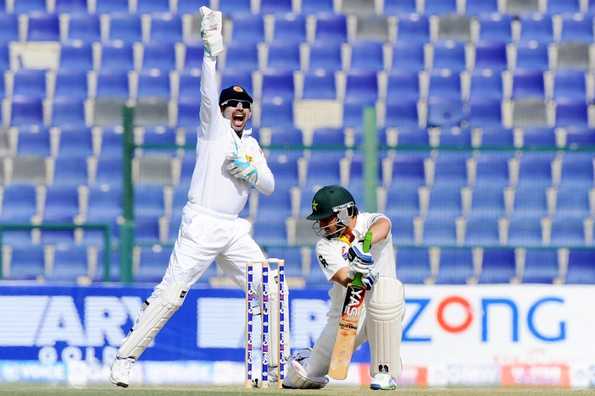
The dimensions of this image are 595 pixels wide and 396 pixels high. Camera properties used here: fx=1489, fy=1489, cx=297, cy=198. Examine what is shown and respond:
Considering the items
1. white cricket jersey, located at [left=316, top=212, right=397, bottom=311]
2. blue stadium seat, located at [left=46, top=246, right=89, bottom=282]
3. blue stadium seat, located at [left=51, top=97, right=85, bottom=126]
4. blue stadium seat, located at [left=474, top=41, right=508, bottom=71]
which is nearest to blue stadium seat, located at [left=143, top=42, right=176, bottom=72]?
blue stadium seat, located at [left=51, top=97, right=85, bottom=126]

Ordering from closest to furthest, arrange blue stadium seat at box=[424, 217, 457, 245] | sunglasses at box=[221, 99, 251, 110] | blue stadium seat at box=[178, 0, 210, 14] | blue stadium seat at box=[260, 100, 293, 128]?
sunglasses at box=[221, 99, 251, 110] < blue stadium seat at box=[424, 217, 457, 245] < blue stadium seat at box=[260, 100, 293, 128] < blue stadium seat at box=[178, 0, 210, 14]

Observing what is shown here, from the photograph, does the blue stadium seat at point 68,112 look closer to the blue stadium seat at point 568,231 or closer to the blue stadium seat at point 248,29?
the blue stadium seat at point 248,29

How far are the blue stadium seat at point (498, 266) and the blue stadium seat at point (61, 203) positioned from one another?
380cm

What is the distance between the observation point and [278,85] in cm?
1452

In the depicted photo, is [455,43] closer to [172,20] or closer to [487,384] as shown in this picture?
[172,20]

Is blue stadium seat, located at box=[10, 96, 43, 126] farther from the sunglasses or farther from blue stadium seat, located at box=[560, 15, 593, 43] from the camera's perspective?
the sunglasses

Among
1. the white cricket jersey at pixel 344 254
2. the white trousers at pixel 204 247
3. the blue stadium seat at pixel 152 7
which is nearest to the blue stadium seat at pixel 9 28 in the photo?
the blue stadium seat at pixel 152 7

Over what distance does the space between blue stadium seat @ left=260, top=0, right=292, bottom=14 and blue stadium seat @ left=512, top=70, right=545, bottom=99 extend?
101 inches

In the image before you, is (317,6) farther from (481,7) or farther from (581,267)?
(581,267)

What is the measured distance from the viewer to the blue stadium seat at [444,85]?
1438 cm

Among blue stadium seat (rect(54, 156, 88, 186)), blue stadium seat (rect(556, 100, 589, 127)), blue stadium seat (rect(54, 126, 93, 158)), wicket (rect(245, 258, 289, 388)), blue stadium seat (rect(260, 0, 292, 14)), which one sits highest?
blue stadium seat (rect(260, 0, 292, 14))

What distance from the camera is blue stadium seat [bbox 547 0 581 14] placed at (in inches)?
615

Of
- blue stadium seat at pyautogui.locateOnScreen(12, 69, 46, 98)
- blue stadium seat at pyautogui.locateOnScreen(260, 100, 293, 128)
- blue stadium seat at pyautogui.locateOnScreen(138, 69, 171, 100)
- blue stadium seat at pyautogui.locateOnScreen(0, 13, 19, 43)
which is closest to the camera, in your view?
blue stadium seat at pyautogui.locateOnScreen(260, 100, 293, 128)

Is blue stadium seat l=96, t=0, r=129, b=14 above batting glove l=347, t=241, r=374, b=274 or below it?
above
